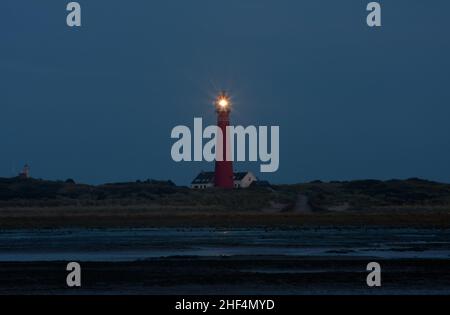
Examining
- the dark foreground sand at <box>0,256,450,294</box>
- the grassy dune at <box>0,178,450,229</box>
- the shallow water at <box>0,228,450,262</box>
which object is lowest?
the dark foreground sand at <box>0,256,450,294</box>

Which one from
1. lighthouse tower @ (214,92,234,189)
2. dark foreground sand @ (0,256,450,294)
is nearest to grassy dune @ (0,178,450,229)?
lighthouse tower @ (214,92,234,189)

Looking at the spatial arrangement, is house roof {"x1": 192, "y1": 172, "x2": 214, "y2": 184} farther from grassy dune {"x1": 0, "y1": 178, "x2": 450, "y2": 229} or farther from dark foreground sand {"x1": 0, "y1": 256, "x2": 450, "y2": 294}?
dark foreground sand {"x1": 0, "y1": 256, "x2": 450, "y2": 294}

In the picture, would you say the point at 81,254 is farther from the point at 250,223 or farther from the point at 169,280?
the point at 250,223

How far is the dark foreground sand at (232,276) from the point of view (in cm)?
3294

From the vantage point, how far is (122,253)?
Result: 4659cm

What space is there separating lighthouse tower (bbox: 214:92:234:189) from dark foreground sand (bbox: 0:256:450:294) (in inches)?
2125

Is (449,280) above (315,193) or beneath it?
beneath

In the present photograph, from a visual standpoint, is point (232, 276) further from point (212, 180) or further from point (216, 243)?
point (212, 180)

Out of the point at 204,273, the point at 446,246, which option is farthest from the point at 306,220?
the point at 204,273

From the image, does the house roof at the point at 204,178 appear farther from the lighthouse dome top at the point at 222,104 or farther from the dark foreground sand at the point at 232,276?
the dark foreground sand at the point at 232,276

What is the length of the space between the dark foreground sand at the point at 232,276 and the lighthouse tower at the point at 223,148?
177ft

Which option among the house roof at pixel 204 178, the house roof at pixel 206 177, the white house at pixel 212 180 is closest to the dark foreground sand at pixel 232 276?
the white house at pixel 212 180

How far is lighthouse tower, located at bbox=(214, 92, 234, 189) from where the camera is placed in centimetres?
9725
